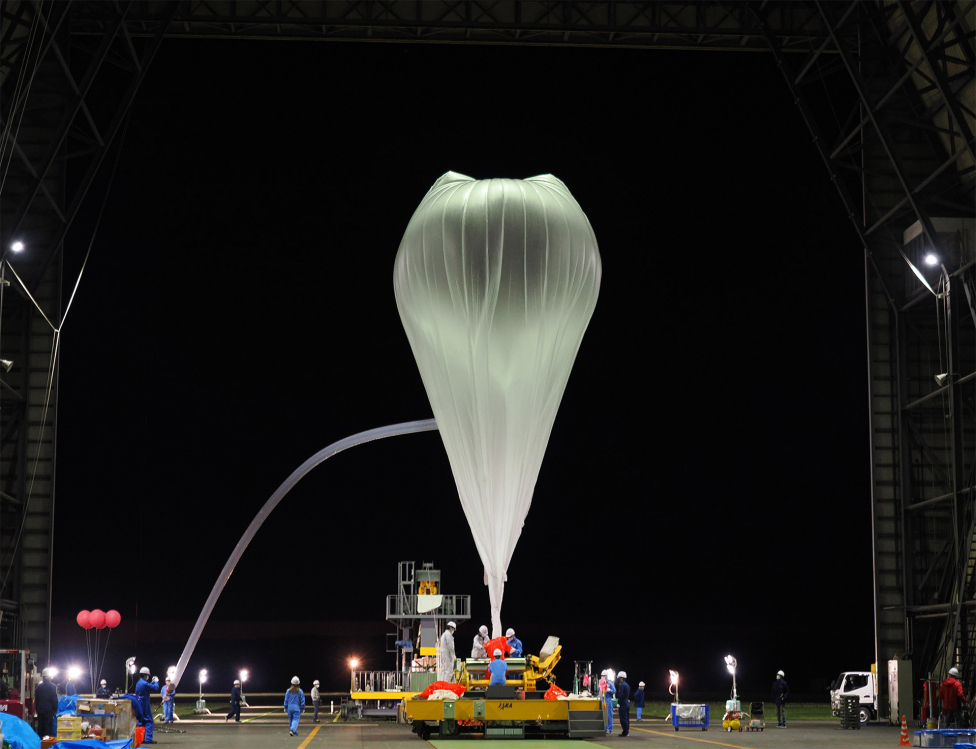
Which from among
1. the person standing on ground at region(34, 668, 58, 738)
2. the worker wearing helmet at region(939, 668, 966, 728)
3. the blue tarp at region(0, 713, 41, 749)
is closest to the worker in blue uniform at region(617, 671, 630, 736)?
the worker wearing helmet at region(939, 668, 966, 728)

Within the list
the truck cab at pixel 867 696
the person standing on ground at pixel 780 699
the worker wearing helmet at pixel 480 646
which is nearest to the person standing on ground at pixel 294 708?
the worker wearing helmet at pixel 480 646

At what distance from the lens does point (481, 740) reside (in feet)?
65.1

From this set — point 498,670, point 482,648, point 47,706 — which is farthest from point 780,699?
point 47,706

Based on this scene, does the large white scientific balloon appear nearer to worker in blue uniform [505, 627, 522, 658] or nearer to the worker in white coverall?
worker in blue uniform [505, 627, 522, 658]

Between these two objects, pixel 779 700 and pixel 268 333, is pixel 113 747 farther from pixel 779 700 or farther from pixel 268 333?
pixel 268 333

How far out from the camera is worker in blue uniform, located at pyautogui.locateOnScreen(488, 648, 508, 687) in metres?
20.0

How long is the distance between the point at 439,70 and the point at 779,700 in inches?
925

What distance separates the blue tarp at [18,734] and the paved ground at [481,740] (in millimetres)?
4941

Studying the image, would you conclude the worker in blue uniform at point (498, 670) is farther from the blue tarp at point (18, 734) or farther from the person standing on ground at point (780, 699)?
the person standing on ground at point (780, 699)

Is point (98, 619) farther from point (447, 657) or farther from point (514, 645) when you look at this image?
point (514, 645)

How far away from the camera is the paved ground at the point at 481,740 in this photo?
773 inches

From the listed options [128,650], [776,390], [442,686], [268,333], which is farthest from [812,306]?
[128,650]

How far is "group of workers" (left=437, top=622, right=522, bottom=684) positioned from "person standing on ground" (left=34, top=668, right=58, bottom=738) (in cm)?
706

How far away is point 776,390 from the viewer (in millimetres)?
42688
